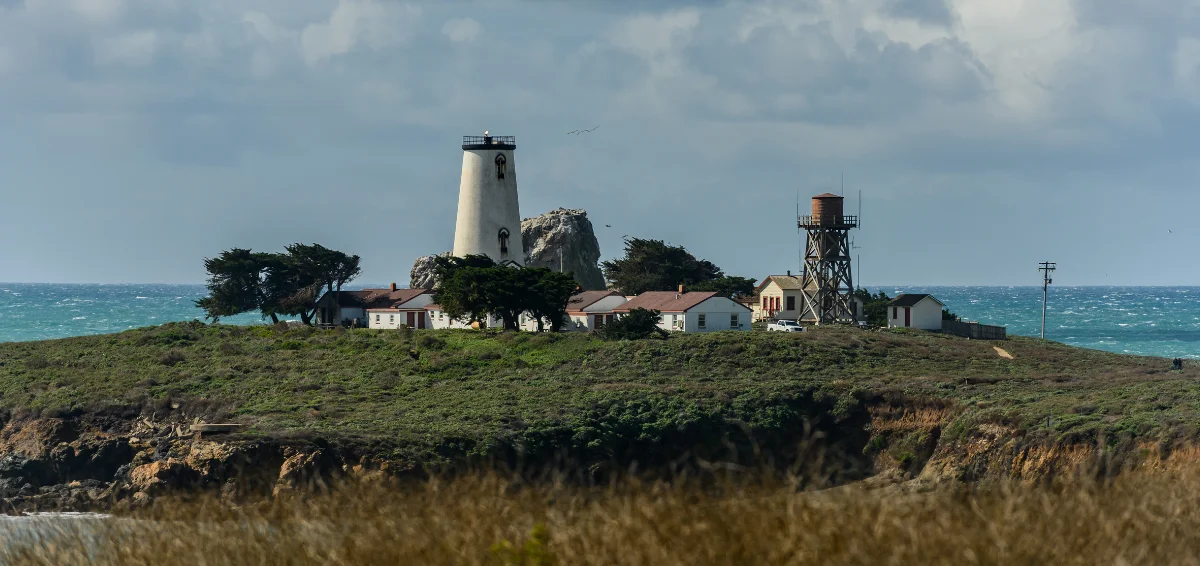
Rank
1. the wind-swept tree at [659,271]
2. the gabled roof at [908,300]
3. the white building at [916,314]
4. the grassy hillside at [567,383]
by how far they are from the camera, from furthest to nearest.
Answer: the wind-swept tree at [659,271] < the gabled roof at [908,300] < the white building at [916,314] < the grassy hillside at [567,383]

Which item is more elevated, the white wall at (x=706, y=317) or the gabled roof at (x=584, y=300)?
the gabled roof at (x=584, y=300)

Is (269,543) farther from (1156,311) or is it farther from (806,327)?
(1156,311)

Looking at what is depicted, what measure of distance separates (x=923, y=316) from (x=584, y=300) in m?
18.7

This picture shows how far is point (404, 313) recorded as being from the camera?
6975cm

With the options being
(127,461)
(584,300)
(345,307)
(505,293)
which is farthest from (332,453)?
(345,307)

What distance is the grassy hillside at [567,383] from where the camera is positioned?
39.1 metres

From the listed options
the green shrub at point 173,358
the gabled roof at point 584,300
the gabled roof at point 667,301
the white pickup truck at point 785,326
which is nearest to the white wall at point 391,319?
the gabled roof at point 584,300

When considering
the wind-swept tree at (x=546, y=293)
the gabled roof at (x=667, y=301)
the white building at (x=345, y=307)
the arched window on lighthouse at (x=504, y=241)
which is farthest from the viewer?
the white building at (x=345, y=307)

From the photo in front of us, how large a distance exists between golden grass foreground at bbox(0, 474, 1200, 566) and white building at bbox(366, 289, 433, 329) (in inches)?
2341

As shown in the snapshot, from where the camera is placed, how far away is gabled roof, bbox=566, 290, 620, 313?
224ft

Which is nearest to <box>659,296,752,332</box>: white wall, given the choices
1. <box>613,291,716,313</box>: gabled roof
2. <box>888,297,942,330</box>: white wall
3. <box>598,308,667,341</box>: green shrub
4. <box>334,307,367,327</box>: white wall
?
<box>613,291,716,313</box>: gabled roof

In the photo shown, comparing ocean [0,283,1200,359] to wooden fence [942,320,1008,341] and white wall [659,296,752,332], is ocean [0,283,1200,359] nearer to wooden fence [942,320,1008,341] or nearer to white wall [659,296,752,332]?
wooden fence [942,320,1008,341]

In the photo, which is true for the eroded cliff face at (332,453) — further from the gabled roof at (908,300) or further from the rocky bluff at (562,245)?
the rocky bluff at (562,245)

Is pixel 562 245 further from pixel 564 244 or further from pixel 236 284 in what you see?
pixel 236 284
